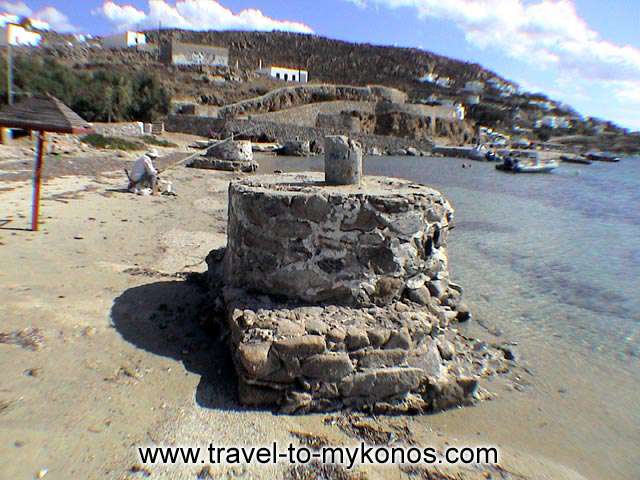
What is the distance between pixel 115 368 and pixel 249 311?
1.08 m

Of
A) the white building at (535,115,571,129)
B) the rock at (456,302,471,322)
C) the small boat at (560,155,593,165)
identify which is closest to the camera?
the rock at (456,302,471,322)

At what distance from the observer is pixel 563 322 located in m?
6.57

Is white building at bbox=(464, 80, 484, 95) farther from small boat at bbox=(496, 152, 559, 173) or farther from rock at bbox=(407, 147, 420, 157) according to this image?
small boat at bbox=(496, 152, 559, 173)

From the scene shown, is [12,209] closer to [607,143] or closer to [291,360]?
[291,360]

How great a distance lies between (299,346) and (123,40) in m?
88.8

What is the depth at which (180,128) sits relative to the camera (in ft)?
118

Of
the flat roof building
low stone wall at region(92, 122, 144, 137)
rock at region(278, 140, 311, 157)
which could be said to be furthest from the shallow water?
the flat roof building

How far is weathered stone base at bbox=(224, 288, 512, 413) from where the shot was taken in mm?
3576

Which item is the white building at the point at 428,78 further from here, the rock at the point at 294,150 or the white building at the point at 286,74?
the rock at the point at 294,150

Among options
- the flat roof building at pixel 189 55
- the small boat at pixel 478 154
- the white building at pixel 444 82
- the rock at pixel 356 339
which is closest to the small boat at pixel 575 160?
the small boat at pixel 478 154

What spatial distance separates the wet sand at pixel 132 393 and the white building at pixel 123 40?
274 ft

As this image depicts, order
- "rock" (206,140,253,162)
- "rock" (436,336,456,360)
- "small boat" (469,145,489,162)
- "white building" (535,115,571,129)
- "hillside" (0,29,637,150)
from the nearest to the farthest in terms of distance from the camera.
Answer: "rock" (436,336,456,360) < "rock" (206,140,253,162) < "small boat" (469,145,489,162) < "hillside" (0,29,637,150) < "white building" (535,115,571,129)

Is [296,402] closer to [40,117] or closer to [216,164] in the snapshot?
[40,117]

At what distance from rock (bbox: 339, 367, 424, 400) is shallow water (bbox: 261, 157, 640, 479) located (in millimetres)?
381
